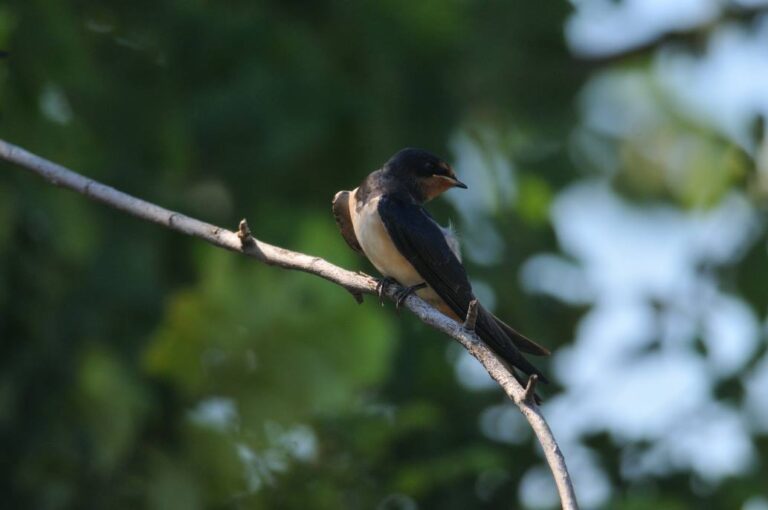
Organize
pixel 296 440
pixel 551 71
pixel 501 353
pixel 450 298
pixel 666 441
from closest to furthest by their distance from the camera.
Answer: pixel 501 353
pixel 450 298
pixel 296 440
pixel 666 441
pixel 551 71

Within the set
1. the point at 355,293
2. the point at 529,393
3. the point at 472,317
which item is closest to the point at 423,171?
the point at 355,293

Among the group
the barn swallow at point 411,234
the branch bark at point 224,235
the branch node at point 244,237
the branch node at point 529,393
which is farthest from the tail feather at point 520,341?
the branch node at point 529,393

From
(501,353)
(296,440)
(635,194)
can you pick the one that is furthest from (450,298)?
(635,194)

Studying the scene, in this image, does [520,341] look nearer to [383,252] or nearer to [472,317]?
[383,252]

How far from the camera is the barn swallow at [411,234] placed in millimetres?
4781

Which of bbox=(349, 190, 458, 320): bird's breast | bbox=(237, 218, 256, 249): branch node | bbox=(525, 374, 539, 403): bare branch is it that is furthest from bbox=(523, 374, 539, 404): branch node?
bbox=(349, 190, 458, 320): bird's breast

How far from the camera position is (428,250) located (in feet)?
16.0

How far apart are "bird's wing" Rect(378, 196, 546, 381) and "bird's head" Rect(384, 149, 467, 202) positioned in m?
0.24

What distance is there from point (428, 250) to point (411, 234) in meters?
0.10

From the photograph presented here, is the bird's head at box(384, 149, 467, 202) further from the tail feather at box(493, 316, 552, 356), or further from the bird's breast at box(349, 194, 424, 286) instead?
the tail feather at box(493, 316, 552, 356)

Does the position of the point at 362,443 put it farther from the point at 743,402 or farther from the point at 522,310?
the point at 743,402

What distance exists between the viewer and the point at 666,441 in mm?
7375

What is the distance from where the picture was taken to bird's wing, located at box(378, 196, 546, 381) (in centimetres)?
478

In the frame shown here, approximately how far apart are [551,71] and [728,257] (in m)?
1.91
